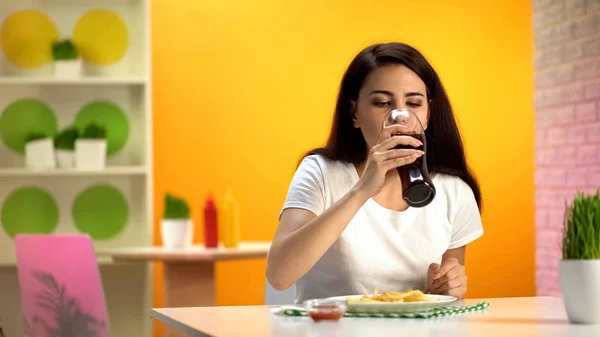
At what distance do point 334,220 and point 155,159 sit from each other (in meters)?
3.20

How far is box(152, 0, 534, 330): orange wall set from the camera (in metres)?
5.04

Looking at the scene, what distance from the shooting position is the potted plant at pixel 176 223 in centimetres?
395

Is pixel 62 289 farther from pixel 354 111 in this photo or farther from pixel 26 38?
pixel 354 111

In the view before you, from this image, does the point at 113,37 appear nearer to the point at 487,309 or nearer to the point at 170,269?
the point at 170,269

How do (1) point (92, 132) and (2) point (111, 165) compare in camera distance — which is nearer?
(1) point (92, 132)

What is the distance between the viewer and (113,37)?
4.53m

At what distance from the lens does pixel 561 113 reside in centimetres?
454

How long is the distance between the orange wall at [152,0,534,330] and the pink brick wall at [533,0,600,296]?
0.77m

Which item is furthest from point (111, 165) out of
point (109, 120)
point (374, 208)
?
point (374, 208)

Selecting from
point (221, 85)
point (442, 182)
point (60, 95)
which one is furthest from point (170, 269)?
point (442, 182)

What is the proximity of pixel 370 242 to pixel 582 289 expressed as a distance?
651 mm

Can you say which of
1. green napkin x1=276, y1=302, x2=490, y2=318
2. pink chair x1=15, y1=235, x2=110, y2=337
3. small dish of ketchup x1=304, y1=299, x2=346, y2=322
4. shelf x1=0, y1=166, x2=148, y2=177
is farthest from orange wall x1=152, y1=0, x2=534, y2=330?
small dish of ketchup x1=304, y1=299, x2=346, y2=322

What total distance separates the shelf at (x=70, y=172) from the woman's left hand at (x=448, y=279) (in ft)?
8.46

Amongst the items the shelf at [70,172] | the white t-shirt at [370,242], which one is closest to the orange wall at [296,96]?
the shelf at [70,172]
